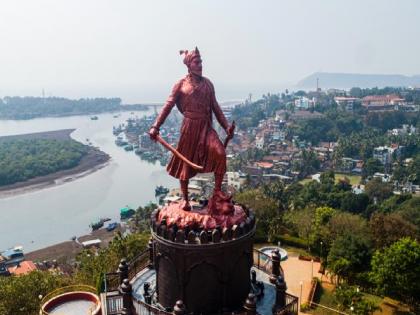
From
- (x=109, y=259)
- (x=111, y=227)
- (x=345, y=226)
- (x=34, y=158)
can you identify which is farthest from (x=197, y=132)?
(x=34, y=158)

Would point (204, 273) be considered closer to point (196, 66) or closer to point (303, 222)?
point (196, 66)

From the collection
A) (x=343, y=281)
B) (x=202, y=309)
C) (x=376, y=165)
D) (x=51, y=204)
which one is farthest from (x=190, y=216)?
(x=376, y=165)

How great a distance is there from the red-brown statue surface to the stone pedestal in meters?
1.00

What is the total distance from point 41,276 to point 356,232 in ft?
54.2

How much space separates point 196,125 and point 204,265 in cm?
402

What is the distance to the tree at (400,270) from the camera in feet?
61.4

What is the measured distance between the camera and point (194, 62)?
1255 cm

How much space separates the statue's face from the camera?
12.6 meters

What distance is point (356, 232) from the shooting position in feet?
78.6

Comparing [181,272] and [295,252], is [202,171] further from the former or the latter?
[295,252]

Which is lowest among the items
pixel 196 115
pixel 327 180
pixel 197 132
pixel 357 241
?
pixel 327 180

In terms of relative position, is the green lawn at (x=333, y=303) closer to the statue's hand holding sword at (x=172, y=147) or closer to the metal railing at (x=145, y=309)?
the metal railing at (x=145, y=309)

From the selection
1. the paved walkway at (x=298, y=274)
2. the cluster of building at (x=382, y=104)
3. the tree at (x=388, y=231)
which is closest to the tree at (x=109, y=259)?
the paved walkway at (x=298, y=274)

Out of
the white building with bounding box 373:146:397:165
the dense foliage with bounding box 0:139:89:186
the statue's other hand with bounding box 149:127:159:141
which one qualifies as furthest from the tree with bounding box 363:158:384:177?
the statue's other hand with bounding box 149:127:159:141
